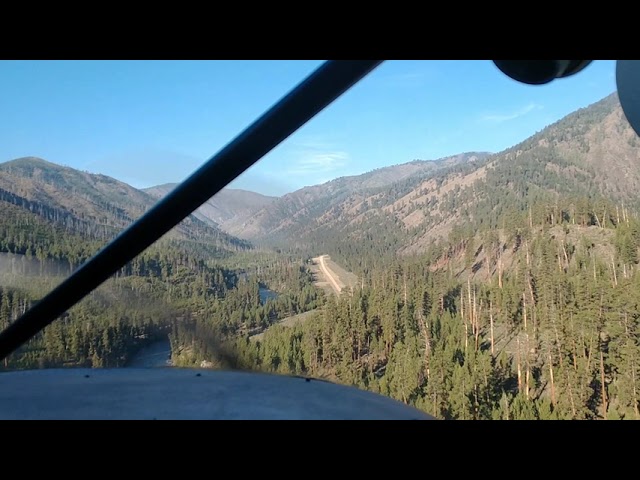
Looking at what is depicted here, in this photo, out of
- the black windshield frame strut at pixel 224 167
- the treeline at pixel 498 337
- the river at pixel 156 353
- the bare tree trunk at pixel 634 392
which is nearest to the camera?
the black windshield frame strut at pixel 224 167

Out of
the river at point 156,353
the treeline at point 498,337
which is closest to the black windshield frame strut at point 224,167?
the river at point 156,353

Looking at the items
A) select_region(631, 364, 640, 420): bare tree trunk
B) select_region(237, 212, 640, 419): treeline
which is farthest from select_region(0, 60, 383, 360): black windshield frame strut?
select_region(631, 364, 640, 420): bare tree trunk

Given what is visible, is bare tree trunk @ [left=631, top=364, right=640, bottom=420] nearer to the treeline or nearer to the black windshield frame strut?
the treeline

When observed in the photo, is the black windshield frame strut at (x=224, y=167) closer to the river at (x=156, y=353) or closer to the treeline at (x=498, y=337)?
the river at (x=156, y=353)

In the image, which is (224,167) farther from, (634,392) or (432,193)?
(432,193)

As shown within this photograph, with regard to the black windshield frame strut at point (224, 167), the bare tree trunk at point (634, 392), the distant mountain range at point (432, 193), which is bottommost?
the bare tree trunk at point (634, 392)

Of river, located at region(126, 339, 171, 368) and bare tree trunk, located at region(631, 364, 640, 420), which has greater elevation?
river, located at region(126, 339, 171, 368)

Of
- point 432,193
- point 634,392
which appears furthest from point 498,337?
point 432,193
